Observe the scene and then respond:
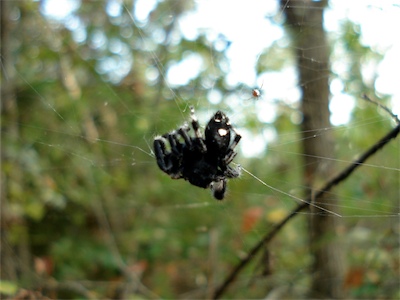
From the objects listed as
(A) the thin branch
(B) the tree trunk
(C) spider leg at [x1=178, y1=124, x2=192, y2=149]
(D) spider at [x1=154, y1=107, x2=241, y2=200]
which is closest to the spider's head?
(D) spider at [x1=154, y1=107, x2=241, y2=200]

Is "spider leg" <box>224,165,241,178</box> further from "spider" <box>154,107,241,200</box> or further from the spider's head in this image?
the spider's head

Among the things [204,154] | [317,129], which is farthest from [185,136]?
[317,129]

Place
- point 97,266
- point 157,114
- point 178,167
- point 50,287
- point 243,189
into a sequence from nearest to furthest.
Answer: point 178,167, point 50,287, point 157,114, point 243,189, point 97,266

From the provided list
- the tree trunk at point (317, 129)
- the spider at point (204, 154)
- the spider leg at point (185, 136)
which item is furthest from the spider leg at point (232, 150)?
the tree trunk at point (317, 129)

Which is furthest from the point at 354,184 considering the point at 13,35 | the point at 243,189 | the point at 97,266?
the point at 13,35

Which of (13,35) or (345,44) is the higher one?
(13,35)

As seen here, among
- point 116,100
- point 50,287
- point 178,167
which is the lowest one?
point 50,287

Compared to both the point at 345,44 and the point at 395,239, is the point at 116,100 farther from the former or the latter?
the point at 395,239
